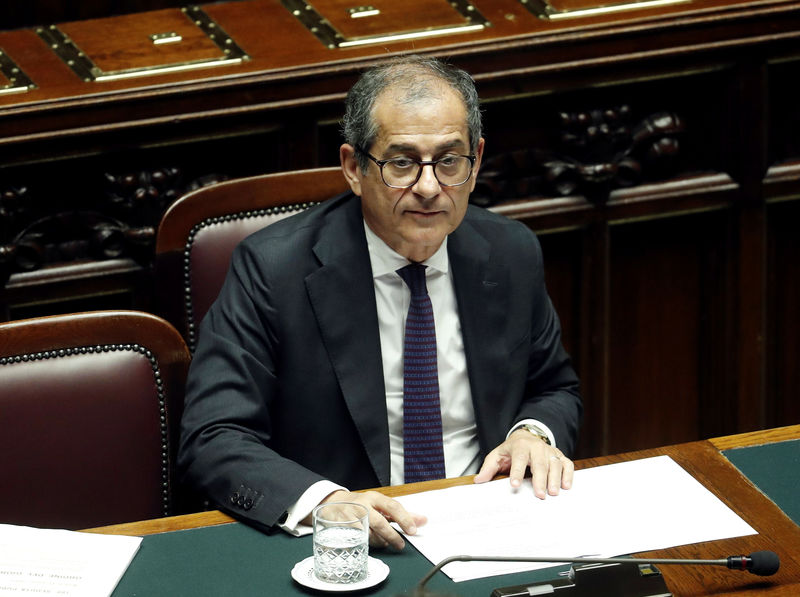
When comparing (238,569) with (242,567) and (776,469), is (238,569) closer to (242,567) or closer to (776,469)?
(242,567)

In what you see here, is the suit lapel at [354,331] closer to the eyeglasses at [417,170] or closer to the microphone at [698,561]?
the eyeglasses at [417,170]

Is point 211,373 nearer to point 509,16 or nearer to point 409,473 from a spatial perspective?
point 409,473

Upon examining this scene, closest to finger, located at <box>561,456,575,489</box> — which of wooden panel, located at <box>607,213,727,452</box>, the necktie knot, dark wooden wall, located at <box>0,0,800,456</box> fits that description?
the necktie knot

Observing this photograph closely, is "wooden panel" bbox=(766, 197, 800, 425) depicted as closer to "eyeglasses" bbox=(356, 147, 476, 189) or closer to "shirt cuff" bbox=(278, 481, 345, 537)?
"eyeglasses" bbox=(356, 147, 476, 189)

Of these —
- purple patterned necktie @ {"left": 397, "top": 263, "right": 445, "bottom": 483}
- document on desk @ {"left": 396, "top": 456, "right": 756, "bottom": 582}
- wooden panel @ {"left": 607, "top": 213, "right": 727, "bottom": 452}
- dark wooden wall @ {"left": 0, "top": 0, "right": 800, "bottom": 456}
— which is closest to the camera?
document on desk @ {"left": 396, "top": 456, "right": 756, "bottom": 582}

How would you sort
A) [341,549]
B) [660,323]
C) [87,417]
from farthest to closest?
1. [660,323]
2. [87,417]
3. [341,549]

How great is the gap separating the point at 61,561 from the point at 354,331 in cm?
74

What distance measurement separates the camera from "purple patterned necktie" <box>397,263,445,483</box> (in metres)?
2.41

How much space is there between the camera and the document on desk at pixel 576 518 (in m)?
1.86

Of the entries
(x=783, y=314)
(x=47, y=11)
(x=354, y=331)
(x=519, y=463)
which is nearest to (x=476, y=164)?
(x=354, y=331)

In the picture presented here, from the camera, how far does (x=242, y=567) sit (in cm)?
184

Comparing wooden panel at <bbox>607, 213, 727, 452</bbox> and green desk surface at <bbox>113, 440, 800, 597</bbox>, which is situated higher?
green desk surface at <bbox>113, 440, 800, 597</bbox>

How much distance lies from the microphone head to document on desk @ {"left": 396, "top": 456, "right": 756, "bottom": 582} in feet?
0.39

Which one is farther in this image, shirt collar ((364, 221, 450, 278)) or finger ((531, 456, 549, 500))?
shirt collar ((364, 221, 450, 278))
